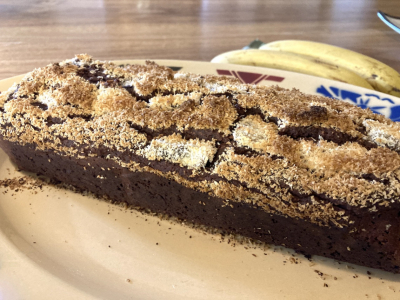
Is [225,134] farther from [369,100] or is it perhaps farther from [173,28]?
[173,28]

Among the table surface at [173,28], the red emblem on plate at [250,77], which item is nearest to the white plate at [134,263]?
the red emblem on plate at [250,77]

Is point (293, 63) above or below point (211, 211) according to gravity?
above

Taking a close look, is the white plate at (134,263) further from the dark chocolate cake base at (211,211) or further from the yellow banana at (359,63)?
the yellow banana at (359,63)

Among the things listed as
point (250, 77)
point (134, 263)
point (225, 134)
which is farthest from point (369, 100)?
point (134, 263)

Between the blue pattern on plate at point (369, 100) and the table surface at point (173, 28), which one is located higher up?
the table surface at point (173, 28)

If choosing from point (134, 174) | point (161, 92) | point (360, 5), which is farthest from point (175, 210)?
point (360, 5)
